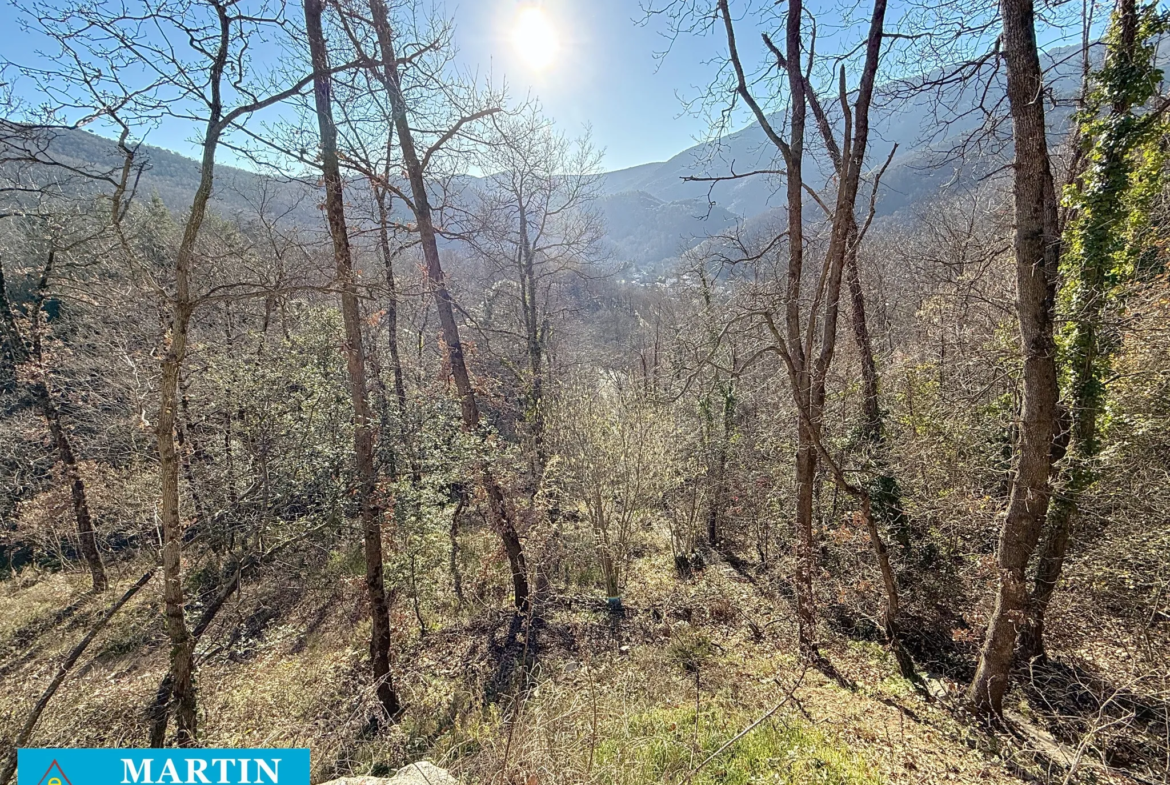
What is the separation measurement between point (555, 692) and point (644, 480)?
4.36 metres

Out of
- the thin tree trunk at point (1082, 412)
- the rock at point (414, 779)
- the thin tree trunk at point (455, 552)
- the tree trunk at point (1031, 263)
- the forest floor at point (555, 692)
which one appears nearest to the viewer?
the rock at point (414, 779)

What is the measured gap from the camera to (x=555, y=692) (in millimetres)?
5180

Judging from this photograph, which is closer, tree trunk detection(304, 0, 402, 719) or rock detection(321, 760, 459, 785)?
rock detection(321, 760, 459, 785)

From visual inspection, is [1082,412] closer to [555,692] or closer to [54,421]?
[555,692]

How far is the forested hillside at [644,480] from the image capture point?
12.4 ft

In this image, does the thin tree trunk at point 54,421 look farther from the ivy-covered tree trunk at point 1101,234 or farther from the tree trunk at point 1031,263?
the ivy-covered tree trunk at point 1101,234

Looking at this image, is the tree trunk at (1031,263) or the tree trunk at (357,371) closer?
the tree trunk at (1031,263)

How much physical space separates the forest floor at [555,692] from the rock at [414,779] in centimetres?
32

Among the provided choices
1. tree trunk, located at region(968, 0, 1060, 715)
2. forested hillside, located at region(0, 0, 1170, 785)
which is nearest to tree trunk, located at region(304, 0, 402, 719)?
forested hillside, located at region(0, 0, 1170, 785)

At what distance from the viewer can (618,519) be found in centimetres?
905

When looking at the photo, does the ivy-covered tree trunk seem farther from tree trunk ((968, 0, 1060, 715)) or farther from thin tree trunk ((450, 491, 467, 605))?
thin tree trunk ((450, 491, 467, 605))

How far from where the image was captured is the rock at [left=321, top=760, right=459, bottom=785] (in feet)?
9.68

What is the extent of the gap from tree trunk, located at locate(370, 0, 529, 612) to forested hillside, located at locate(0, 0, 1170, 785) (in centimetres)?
8
